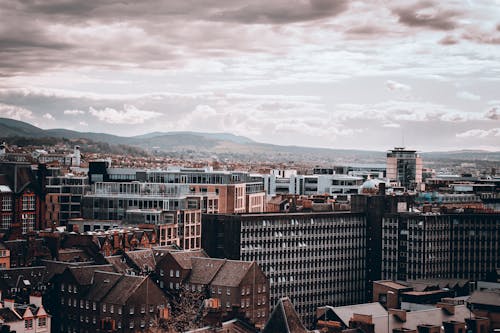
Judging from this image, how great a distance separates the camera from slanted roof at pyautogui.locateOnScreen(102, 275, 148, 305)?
144000 mm

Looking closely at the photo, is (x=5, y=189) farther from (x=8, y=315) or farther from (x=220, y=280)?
(x=8, y=315)

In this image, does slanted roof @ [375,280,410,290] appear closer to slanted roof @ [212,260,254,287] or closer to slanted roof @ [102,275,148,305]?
slanted roof @ [212,260,254,287]

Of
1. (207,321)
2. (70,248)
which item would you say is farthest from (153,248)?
(207,321)

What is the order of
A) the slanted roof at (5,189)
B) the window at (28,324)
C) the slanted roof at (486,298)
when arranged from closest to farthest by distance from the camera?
the window at (28,324)
the slanted roof at (486,298)
the slanted roof at (5,189)

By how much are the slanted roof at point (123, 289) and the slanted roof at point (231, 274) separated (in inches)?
616

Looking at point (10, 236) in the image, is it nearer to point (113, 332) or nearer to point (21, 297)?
point (21, 297)

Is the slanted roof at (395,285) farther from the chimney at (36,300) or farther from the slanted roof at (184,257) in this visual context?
the chimney at (36,300)

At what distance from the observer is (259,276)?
525 ft

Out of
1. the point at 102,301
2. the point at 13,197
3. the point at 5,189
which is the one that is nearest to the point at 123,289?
the point at 102,301

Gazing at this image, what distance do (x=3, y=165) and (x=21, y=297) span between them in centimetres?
5762

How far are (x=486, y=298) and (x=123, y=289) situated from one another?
62045 millimetres

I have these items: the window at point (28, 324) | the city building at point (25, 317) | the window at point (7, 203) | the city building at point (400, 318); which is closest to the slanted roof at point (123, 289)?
the city building at point (25, 317)

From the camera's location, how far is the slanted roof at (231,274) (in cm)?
15638

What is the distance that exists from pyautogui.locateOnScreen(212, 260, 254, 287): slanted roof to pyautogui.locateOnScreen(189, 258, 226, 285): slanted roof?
971 mm
